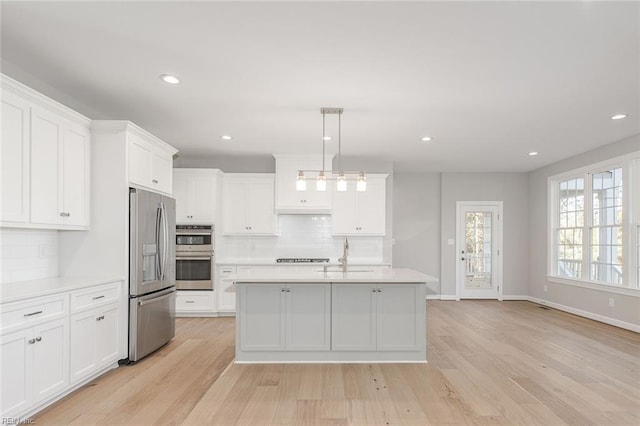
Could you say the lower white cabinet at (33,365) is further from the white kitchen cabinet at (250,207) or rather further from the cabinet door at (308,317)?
the white kitchen cabinet at (250,207)

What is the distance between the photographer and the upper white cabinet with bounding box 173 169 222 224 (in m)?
6.03

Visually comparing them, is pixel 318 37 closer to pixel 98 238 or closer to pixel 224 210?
pixel 98 238

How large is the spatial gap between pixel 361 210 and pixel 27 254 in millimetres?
4525

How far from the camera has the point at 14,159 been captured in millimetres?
2779

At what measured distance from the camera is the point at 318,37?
8.52 ft

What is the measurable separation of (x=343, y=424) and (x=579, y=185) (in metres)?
6.07

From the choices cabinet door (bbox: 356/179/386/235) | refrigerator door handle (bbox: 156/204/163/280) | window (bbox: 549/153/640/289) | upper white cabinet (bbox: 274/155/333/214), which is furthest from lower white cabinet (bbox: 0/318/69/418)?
window (bbox: 549/153/640/289)

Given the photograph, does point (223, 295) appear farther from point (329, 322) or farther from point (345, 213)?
point (329, 322)

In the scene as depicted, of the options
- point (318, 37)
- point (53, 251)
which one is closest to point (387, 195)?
point (318, 37)

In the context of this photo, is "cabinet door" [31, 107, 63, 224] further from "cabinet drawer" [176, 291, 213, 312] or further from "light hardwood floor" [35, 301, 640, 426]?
"cabinet drawer" [176, 291, 213, 312]

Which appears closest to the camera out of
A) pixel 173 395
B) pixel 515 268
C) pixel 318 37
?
pixel 318 37

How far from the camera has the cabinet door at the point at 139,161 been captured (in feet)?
12.6

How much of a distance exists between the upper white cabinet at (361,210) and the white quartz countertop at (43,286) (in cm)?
362

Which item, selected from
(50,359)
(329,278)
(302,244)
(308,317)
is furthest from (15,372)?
(302,244)
